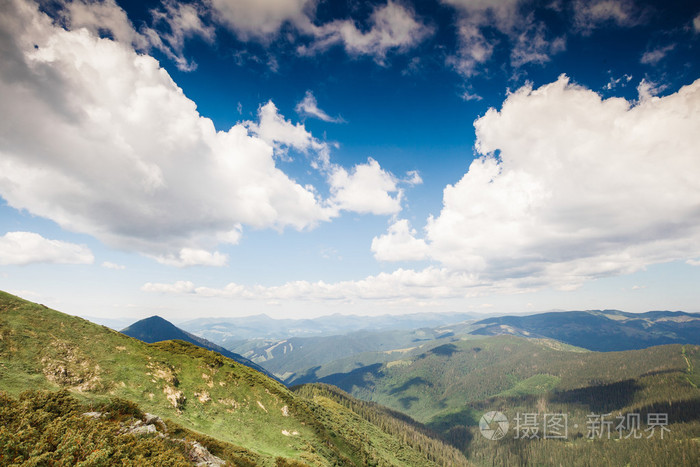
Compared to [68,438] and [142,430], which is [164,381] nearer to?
[142,430]

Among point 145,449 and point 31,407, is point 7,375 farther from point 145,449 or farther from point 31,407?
point 145,449

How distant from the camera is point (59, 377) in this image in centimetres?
4353

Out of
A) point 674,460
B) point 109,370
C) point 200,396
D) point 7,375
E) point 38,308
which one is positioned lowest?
point 674,460

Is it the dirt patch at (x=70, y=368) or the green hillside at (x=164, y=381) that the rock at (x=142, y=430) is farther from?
the dirt patch at (x=70, y=368)

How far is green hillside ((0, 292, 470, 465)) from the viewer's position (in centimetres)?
4375

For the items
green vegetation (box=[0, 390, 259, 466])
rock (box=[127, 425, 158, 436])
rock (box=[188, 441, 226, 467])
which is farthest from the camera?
rock (box=[188, 441, 226, 467])

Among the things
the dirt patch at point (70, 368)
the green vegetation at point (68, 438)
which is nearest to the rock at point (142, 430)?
the green vegetation at point (68, 438)

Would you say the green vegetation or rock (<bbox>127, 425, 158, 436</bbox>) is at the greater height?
the green vegetation

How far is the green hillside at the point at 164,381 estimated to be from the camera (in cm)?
4375

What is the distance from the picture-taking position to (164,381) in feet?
183

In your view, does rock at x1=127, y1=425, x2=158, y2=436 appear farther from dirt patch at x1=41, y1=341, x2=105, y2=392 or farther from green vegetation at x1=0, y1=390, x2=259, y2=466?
dirt patch at x1=41, y1=341, x2=105, y2=392

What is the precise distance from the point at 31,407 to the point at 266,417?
52666mm

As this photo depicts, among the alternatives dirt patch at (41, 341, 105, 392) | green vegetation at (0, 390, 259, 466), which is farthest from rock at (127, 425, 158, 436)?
dirt patch at (41, 341, 105, 392)

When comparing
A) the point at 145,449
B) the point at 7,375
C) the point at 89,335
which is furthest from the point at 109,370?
the point at 145,449
